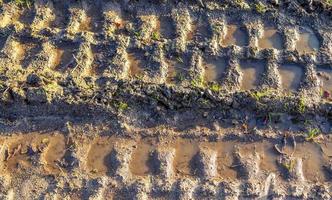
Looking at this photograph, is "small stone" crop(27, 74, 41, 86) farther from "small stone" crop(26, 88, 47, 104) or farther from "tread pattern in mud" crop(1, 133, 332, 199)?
"tread pattern in mud" crop(1, 133, 332, 199)

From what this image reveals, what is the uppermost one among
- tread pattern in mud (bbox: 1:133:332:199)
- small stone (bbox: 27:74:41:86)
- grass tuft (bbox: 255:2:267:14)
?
grass tuft (bbox: 255:2:267:14)

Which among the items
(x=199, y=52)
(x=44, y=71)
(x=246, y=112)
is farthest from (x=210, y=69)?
(x=44, y=71)

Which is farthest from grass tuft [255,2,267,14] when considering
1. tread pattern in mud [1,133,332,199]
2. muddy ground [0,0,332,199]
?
→ tread pattern in mud [1,133,332,199]

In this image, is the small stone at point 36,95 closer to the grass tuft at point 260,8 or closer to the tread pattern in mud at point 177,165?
the tread pattern in mud at point 177,165

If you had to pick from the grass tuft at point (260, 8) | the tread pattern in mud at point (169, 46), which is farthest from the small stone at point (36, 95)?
the grass tuft at point (260, 8)

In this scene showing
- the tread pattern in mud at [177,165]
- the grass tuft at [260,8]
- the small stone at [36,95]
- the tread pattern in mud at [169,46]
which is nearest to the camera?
the tread pattern in mud at [177,165]

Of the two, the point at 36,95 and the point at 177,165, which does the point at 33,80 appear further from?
the point at 177,165

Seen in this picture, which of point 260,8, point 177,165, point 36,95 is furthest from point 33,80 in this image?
point 260,8

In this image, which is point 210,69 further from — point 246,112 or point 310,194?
point 310,194
